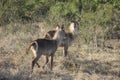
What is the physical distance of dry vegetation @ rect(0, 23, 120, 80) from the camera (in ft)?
27.1

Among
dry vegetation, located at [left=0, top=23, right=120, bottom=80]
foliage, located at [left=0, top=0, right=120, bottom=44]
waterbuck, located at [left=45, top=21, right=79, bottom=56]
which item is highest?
foliage, located at [left=0, top=0, right=120, bottom=44]

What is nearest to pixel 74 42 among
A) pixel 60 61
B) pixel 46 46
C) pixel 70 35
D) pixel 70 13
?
pixel 70 35

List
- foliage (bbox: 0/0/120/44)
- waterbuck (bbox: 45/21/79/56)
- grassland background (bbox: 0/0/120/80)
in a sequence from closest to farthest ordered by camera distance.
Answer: grassland background (bbox: 0/0/120/80) < waterbuck (bbox: 45/21/79/56) < foliage (bbox: 0/0/120/44)

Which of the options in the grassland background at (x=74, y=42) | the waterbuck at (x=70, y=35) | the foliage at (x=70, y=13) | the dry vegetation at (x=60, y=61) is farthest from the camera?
the foliage at (x=70, y=13)

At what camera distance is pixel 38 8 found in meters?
13.9

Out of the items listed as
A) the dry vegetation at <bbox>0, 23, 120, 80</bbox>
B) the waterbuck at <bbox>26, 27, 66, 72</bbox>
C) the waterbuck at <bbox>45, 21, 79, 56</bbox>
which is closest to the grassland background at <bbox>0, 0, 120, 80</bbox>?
the dry vegetation at <bbox>0, 23, 120, 80</bbox>

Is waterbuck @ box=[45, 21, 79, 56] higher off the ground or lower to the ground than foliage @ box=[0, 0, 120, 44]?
lower

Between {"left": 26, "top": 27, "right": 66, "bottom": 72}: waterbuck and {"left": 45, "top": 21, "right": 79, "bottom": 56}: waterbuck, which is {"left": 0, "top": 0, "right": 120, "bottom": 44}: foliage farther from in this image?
{"left": 26, "top": 27, "right": 66, "bottom": 72}: waterbuck

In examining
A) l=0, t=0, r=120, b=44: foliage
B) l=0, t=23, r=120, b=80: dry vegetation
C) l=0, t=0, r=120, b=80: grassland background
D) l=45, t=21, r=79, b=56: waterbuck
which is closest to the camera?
l=0, t=23, r=120, b=80: dry vegetation

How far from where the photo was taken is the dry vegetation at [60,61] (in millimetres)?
8266

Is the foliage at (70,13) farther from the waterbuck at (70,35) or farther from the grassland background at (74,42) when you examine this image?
the waterbuck at (70,35)

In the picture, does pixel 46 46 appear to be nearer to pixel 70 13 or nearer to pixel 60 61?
pixel 60 61

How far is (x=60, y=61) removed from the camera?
9.52 m

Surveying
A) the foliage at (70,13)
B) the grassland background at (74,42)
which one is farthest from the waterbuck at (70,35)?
the foliage at (70,13)
